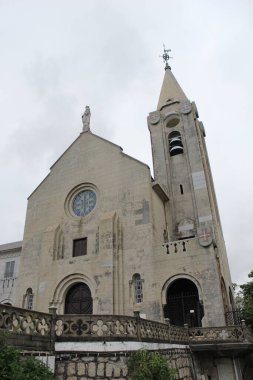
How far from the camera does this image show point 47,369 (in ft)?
22.9

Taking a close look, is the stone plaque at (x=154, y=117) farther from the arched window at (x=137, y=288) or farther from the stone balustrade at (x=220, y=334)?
the stone balustrade at (x=220, y=334)

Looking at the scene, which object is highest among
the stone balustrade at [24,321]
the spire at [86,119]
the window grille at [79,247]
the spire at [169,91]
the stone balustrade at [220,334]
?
the spire at [169,91]

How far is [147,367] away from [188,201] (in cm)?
1725

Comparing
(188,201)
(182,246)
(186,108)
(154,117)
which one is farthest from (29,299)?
(186,108)

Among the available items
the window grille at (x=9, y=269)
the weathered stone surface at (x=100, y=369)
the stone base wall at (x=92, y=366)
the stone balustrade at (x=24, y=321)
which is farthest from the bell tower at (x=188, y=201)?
the window grille at (x=9, y=269)

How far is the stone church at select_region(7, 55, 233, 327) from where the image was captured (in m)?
19.0

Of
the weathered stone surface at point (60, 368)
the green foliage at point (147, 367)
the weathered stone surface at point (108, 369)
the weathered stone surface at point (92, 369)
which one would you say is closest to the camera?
the weathered stone surface at point (60, 368)

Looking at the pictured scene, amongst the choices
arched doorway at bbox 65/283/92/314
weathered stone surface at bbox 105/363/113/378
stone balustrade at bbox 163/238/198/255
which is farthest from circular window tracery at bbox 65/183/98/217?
weathered stone surface at bbox 105/363/113/378

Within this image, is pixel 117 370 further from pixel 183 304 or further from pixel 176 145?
pixel 176 145

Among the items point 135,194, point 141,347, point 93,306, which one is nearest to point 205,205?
point 135,194

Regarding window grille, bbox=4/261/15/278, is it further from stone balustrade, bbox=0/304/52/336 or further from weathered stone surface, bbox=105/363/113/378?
weathered stone surface, bbox=105/363/113/378

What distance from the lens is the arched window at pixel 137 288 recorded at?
A: 1942 cm

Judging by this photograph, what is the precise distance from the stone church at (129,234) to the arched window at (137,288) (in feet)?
0.19

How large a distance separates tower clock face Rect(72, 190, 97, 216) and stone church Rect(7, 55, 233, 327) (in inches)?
3.3
